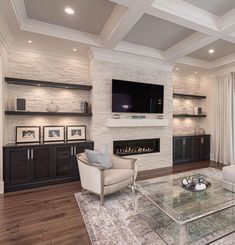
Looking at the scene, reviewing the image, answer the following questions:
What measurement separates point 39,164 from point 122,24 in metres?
3.05

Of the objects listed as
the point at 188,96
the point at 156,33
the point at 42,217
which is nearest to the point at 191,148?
the point at 188,96

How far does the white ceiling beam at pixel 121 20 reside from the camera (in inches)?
95.4

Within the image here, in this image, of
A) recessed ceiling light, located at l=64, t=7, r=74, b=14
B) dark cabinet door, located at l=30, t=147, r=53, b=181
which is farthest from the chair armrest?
recessed ceiling light, located at l=64, t=7, r=74, b=14

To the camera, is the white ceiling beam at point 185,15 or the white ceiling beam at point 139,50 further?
the white ceiling beam at point 139,50

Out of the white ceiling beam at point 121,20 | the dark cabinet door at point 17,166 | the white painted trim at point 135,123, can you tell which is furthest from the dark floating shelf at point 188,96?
the dark cabinet door at point 17,166

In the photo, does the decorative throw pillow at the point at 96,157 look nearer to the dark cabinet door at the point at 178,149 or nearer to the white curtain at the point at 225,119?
the dark cabinet door at the point at 178,149

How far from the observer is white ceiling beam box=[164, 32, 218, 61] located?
11.2 ft

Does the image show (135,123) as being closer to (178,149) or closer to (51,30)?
(178,149)

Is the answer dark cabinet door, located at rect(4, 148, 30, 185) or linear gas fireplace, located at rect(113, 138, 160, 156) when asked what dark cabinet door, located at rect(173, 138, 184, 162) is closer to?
linear gas fireplace, located at rect(113, 138, 160, 156)

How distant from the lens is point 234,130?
16.4 ft

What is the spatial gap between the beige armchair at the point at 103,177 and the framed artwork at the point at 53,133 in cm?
111

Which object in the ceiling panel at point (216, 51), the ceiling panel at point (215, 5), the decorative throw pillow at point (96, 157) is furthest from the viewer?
the ceiling panel at point (216, 51)

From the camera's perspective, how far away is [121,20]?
109 inches

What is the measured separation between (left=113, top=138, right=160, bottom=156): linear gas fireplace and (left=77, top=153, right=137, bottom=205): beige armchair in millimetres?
1151
